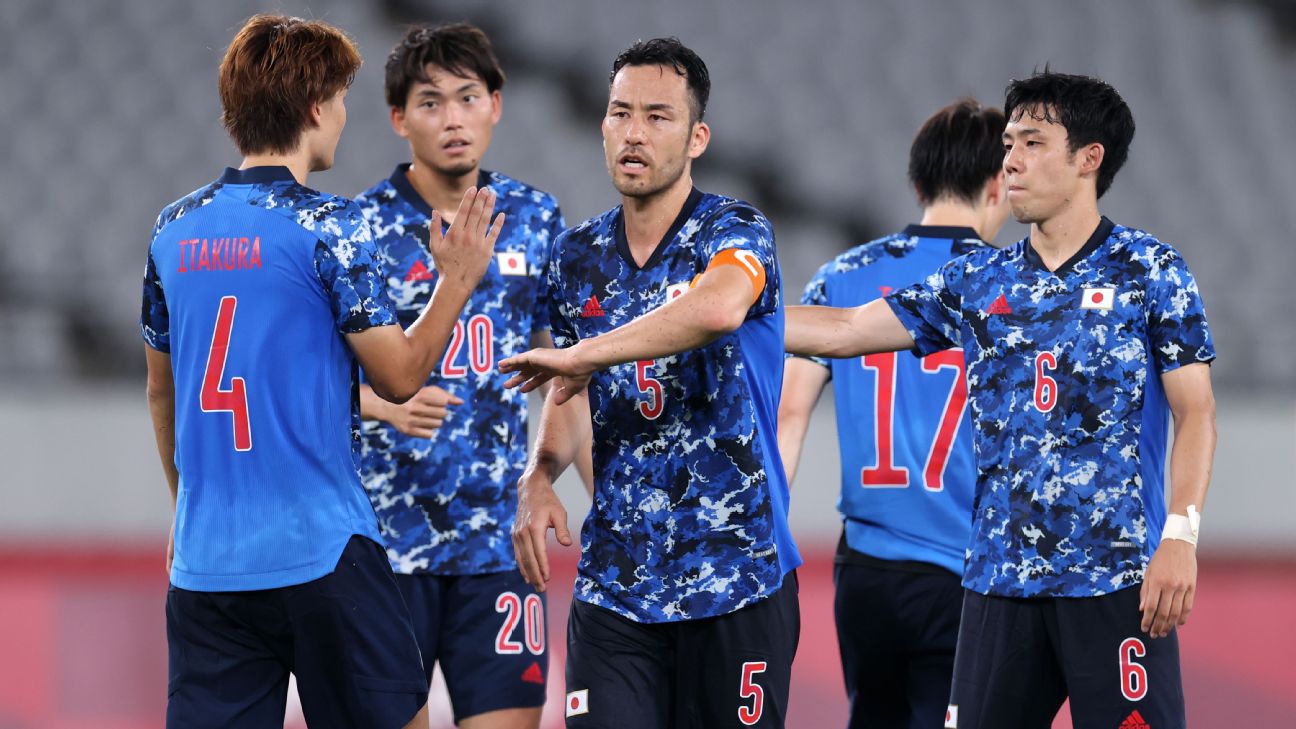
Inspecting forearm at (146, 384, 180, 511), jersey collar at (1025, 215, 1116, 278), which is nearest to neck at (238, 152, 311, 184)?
forearm at (146, 384, 180, 511)

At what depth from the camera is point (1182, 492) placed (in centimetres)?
349

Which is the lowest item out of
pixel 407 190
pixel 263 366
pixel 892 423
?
pixel 892 423

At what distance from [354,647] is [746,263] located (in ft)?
3.73

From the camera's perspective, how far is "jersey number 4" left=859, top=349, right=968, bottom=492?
4598mm

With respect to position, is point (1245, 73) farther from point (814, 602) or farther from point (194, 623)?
point (194, 623)

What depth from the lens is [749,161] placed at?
1115 centimetres

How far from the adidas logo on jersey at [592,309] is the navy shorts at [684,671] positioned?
2.17 feet

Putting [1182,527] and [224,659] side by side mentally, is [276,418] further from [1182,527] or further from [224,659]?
[1182,527]

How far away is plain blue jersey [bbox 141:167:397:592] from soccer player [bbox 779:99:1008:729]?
167cm

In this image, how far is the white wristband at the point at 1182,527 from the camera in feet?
11.3

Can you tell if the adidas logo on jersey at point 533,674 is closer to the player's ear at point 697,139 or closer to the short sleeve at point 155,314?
the short sleeve at point 155,314

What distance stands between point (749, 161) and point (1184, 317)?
767cm

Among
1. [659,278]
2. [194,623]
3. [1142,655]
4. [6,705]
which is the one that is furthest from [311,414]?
[6,705]

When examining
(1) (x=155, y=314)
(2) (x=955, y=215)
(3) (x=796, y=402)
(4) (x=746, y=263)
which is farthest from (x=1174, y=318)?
(1) (x=155, y=314)
